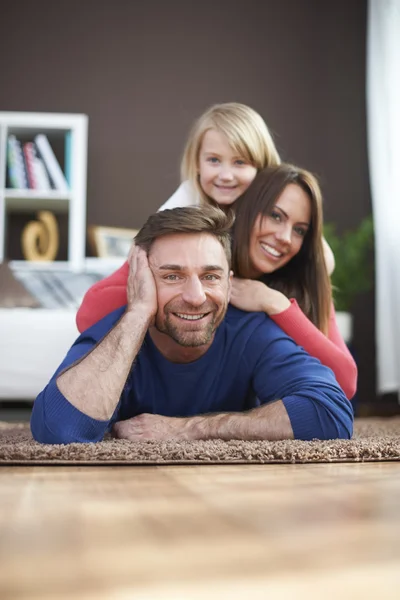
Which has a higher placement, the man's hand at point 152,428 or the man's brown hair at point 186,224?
the man's brown hair at point 186,224

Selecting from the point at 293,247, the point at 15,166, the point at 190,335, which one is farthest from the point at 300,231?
the point at 15,166

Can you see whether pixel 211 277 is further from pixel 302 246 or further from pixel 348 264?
pixel 348 264

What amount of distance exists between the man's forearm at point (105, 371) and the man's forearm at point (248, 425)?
0.18m

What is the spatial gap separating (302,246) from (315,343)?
0.36 meters

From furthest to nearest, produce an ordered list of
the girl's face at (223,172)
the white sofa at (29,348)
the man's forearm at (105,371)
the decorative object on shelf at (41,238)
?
1. the decorative object on shelf at (41,238)
2. the white sofa at (29,348)
3. the girl's face at (223,172)
4. the man's forearm at (105,371)

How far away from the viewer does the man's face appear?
1615mm

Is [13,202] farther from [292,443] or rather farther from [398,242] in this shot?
[292,443]

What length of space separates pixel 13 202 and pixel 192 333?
2991mm

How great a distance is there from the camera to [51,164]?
4.29 meters

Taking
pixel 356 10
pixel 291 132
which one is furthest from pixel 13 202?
pixel 356 10

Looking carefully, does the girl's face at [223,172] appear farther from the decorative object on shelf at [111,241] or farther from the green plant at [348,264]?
the decorative object on shelf at [111,241]

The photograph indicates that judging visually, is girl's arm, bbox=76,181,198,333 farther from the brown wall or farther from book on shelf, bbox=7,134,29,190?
the brown wall

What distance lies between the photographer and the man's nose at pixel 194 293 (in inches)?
62.4

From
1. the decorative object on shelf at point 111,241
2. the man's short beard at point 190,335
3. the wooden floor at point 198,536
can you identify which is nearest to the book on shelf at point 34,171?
the decorative object on shelf at point 111,241
